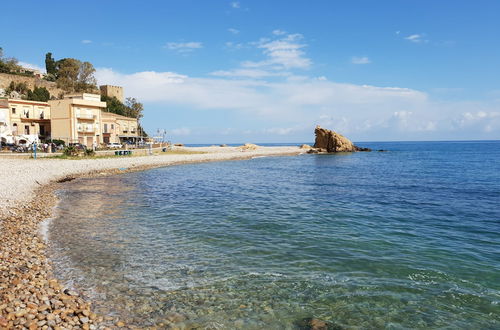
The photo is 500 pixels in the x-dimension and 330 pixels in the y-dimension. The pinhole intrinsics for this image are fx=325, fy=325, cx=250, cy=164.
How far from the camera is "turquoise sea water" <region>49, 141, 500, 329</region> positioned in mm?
6961

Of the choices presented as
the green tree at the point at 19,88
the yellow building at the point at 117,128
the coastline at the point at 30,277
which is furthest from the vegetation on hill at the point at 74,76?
the coastline at the point at 30,277

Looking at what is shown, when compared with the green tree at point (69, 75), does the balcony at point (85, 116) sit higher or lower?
lower

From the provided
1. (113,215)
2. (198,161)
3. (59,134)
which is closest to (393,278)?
(113,215)

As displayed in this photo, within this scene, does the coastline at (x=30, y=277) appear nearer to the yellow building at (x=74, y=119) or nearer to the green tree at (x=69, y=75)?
the yellow building at (x=74, y=119)

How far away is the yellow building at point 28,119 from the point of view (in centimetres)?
5462

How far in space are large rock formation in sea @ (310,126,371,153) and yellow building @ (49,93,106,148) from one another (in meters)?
55.8

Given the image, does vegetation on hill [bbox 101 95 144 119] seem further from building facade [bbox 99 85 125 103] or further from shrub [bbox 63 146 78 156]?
shrub [bbox 63 146 78 156]

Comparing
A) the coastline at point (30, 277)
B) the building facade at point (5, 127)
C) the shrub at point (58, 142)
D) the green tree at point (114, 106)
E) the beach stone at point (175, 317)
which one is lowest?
the beach stone at point (175, 317)

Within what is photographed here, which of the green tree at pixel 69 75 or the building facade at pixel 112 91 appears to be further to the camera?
the building facade at pixel 112 91

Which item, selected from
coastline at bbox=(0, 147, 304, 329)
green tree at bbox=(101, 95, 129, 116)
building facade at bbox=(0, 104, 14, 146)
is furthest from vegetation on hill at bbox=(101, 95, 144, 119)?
coastline at bbox=(0, 147, 304, 329)

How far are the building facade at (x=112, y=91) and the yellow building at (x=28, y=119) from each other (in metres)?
40.6

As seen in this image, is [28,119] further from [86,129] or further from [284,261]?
[284,261]

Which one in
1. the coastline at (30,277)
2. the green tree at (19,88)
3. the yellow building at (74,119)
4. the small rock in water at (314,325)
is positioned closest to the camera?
the coastline at (30,277)

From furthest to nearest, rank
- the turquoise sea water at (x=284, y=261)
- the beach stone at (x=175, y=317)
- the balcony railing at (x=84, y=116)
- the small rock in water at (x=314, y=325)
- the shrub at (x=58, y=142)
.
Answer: the balcony railing at (x=84, y=116)
the shrub at (x=58, y=142)
the turquoise sea water at (x=284, y=261)
the beach stone at (x=175, y=317)
the small rock in water at (x=314, y=325)
